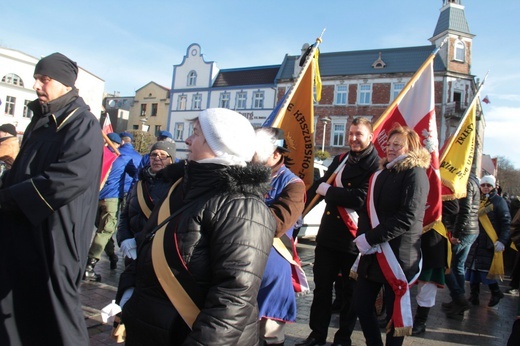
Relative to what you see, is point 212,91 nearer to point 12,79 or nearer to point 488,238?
point 12,79

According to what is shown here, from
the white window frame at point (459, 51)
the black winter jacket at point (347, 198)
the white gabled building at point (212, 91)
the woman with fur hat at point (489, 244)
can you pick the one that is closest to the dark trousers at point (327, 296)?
the black winter jacket at point (347, 198)

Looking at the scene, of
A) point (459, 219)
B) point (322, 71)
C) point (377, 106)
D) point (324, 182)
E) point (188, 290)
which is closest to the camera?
point (188, 290)

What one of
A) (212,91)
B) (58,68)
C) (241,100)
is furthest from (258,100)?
Result: (58,68)

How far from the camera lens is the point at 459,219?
18.9 ft

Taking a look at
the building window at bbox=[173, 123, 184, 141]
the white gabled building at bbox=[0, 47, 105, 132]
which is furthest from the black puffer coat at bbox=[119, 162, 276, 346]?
the white gabled building at bbox=[0, 47, 105, 132]

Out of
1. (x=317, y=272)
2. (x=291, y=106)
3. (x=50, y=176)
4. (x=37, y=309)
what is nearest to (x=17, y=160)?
(x=50, y=176)

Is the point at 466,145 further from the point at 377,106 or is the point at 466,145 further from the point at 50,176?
the point at 377,106

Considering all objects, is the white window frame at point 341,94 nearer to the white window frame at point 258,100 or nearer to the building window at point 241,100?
the white window frame at point 258,100

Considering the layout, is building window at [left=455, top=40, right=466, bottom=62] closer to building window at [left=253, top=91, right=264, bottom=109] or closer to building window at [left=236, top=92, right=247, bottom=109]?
building window at [left=253, top=91, right=264, bottom=109]

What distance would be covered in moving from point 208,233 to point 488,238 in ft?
20.4

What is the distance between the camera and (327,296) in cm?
399

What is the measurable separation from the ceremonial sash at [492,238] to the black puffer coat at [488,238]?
0.05 m

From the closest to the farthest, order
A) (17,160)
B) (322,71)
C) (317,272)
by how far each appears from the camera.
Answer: (17,160)
(317,272)
(322,71)

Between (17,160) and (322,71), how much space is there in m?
37.6
